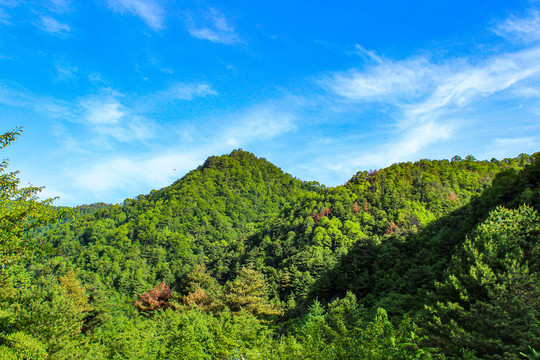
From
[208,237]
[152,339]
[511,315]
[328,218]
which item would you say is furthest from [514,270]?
[208,237]

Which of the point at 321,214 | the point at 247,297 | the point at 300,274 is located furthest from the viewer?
the point at 321,214

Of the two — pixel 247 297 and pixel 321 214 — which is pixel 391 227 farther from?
pixel 247 297

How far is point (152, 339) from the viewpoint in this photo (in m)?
15.0

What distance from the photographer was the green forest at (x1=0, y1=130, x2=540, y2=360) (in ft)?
33.4

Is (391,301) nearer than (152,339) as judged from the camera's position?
No

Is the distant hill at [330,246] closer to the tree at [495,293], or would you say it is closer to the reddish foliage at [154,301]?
the tree at [495,293]

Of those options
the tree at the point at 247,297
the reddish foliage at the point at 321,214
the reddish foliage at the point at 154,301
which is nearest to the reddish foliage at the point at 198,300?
the tree at the point at 247,297

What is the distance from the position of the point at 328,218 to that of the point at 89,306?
182 ft

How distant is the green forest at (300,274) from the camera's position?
1018 centimetres

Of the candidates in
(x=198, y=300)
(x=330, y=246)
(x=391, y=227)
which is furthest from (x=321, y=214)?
(x=198, y=300)

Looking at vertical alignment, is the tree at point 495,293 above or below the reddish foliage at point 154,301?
above

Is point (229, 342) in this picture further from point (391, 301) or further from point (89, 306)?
point (89, 306)

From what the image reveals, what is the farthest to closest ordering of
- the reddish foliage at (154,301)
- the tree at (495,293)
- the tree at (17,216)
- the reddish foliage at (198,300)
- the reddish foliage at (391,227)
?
1. the reddish foliage at (391,227)
2. the reddish foliage at (154,301)
3. the reddish foliage at (198,300)
4. the tree at (495,293)
5. the tree at (17,216)

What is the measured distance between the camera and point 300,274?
5238 cm
